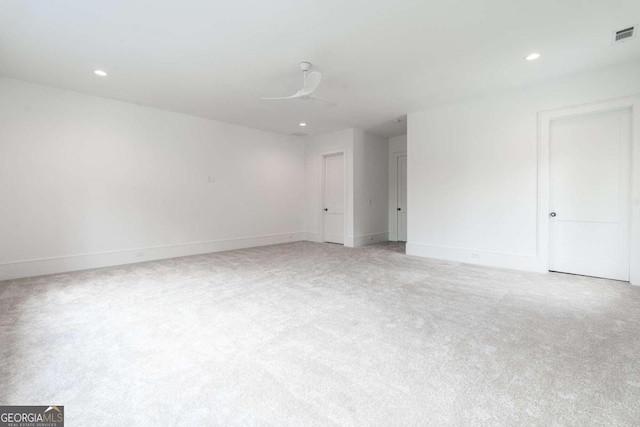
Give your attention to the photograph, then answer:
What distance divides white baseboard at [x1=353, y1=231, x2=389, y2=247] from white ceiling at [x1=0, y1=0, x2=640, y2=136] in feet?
11.0

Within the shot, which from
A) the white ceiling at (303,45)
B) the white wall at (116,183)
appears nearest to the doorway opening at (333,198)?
the white wall at (116,183)

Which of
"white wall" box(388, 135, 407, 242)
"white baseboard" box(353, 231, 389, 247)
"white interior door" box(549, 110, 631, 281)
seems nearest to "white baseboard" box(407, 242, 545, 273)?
"white interior door" box(549, 110, 631, 281)

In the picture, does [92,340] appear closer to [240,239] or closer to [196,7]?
[196,7]

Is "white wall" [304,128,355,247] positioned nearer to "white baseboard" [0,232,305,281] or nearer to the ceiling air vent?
"white baseboard" [0,232,305,281]

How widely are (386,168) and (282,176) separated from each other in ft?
9.20

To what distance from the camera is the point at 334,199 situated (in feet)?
24.9

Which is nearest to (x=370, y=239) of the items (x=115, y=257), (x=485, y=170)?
(x=485, y=170)

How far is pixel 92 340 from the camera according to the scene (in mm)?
2338

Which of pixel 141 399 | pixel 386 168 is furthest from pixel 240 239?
pixel 141 399

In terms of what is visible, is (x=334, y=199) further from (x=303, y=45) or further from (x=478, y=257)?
(x=303, y=45)

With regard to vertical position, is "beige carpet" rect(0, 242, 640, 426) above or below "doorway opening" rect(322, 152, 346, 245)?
below

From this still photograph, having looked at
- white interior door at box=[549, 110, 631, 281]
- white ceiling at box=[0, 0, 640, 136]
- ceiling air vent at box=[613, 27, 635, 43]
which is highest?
white ceiling at box=[0, 0, 640, 136]

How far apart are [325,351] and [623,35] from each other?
4358mm

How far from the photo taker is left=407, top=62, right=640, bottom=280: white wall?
423 centimetres
